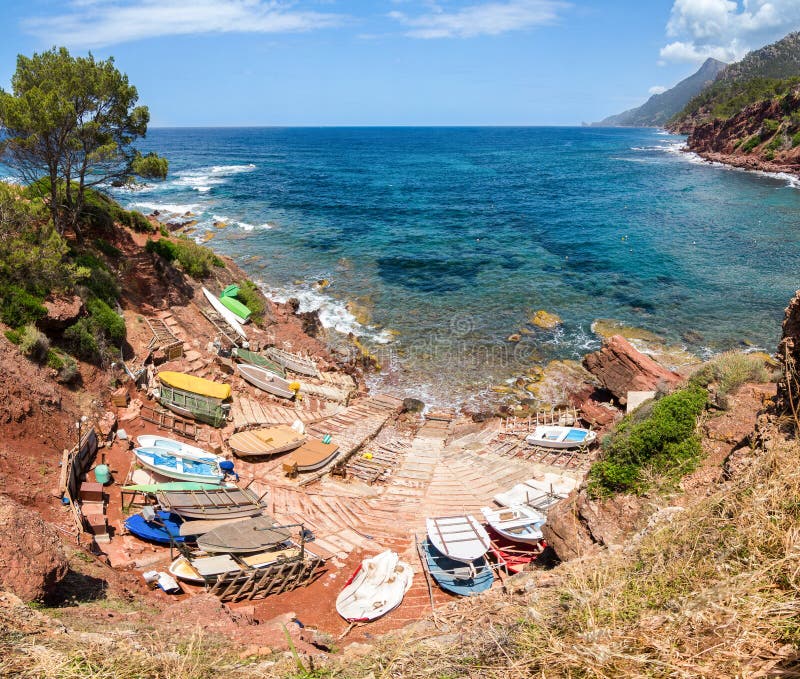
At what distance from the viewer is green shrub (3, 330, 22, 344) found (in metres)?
17.1

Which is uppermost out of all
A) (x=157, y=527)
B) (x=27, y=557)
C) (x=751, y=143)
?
(x=751, y=143)

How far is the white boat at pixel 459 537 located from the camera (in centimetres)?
1436

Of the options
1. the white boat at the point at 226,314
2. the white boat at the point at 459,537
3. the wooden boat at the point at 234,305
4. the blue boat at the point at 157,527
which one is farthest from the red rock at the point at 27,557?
the wooden boat at the point at 234,305

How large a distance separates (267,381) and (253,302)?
9801 millimetres

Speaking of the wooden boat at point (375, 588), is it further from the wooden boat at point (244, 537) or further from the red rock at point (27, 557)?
the red rock at point (27, 557)

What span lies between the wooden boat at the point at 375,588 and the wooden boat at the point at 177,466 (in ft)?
20.0

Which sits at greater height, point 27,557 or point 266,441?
point 27,557

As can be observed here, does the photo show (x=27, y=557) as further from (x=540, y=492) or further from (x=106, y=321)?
(x=540, y=492)

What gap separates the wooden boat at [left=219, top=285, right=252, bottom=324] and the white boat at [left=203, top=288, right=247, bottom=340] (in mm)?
279

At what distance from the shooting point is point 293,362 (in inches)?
1074

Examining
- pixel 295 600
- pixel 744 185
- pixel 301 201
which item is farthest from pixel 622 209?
pixel 295 600

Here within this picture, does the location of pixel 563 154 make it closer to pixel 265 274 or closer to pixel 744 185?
pixel 744 185

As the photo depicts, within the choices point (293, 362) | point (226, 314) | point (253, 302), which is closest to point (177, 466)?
point (293, 362)

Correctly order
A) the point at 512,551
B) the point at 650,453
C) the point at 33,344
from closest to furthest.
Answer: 1. the point at 650,453
2. the point at 512,551
3. the point at 33,344
